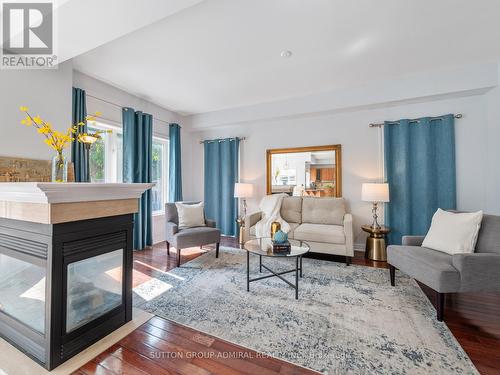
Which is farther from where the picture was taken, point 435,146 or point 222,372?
point 435,146

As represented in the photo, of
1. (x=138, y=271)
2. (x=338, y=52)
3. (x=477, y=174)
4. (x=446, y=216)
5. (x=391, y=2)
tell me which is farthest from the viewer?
(x=477, y=174)

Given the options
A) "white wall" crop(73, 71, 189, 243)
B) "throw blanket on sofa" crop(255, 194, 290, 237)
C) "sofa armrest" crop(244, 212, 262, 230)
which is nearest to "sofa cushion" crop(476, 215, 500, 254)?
"throw blanket on sofa" crop(255, 194, 290, 237)

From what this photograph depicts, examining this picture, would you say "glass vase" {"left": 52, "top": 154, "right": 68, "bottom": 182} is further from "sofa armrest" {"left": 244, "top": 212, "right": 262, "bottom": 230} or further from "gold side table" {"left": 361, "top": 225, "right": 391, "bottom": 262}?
"gold side table" {"left": 361, "top": 225, "right": 391, "bottom": 262}

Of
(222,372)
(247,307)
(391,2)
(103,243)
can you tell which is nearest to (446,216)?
(391,2)

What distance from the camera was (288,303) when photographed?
6.92 feet

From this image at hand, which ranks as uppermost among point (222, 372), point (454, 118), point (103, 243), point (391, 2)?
point (391, 2)

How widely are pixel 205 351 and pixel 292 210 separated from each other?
2.73 metres

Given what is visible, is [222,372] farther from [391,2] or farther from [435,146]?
[435,146]

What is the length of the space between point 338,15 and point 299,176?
8.46ft

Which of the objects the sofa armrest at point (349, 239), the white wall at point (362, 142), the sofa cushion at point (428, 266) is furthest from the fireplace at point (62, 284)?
the white wall at point (362, 142)

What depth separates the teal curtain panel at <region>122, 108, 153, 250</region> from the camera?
142 inches

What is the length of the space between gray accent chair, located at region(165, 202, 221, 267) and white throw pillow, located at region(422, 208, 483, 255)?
2.60 m

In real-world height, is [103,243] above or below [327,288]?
above

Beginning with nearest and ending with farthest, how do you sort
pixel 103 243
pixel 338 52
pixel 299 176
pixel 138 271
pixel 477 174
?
pixel 103 243 < pixel 338 52 < pixel 138 271 < pixel 477 174 < pixel 299 176
